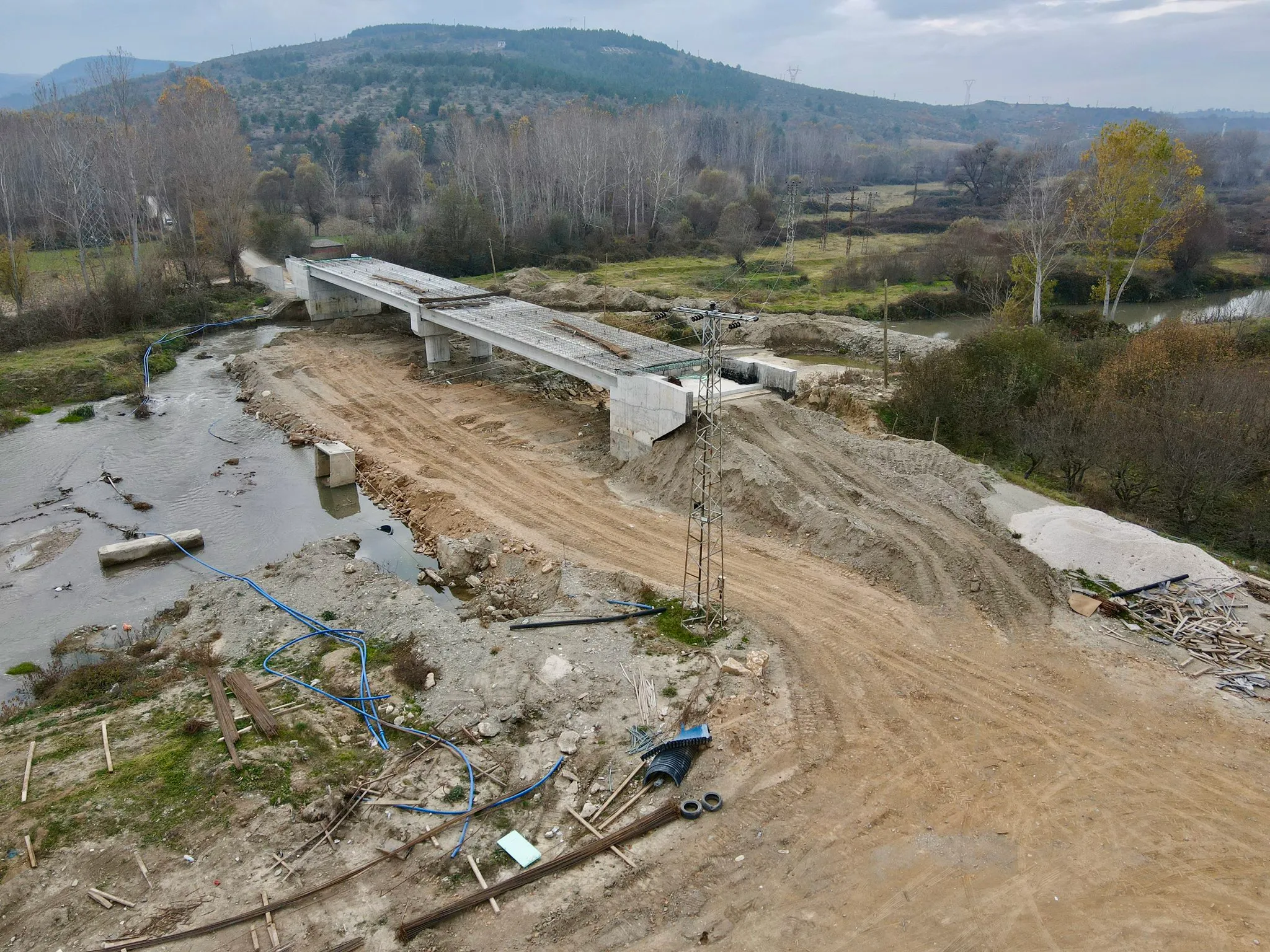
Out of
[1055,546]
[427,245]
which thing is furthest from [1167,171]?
[427,245]

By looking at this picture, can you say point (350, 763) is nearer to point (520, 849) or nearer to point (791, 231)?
point (520, 849)

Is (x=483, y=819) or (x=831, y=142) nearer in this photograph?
(x=483, y=819)

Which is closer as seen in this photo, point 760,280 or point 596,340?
point 596,340

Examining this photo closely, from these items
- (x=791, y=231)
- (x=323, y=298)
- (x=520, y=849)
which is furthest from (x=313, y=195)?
(x=520, y=849)

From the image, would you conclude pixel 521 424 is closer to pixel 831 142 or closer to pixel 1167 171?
pixel 1167 171

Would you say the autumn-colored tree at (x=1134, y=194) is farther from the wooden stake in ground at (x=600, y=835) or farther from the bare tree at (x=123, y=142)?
the bare tree at (x=123, y=142)

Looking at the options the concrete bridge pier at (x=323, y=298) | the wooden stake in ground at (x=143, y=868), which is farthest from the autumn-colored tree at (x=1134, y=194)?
the wooden stake in ground at (x=143, y=868)
